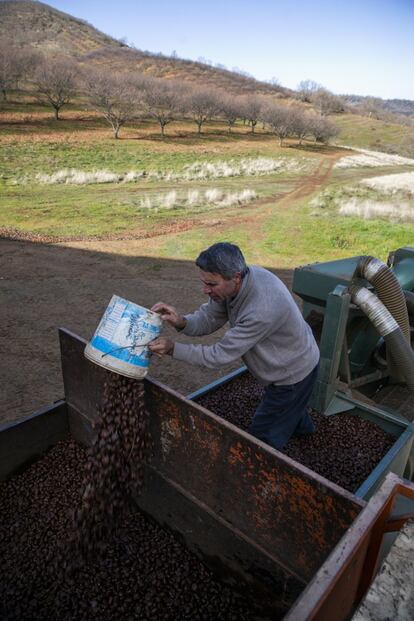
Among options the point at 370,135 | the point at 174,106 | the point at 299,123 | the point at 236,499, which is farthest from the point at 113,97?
the point at 236,499

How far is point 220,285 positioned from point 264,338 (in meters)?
0.56

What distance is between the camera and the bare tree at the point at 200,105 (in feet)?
168

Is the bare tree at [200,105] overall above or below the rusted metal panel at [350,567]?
above

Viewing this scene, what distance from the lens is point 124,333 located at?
9.38 ft

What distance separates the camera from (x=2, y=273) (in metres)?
9.17

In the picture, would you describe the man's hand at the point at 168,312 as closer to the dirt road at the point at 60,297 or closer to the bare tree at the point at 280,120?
the dirt road at the point at 60,297

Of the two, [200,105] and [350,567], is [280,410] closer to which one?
[350,567]

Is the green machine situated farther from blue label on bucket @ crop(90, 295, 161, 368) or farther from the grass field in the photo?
the grass field

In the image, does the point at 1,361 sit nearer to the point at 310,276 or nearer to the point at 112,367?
the point at 112,367

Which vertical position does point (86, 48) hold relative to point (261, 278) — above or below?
above

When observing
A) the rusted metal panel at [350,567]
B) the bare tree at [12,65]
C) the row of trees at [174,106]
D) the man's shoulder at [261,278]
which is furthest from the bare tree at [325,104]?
the rusted metal panel at [350,567]

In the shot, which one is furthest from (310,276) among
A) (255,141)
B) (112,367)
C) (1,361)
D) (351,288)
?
(255,141)

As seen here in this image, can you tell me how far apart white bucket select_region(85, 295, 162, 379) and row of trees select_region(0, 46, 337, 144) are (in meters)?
41.0

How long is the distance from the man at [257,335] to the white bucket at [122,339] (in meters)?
0.13
